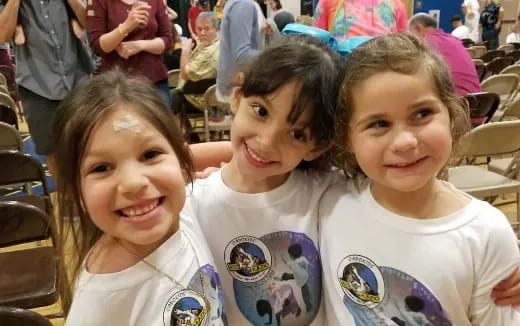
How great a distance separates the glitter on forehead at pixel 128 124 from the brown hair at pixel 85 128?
0.03 m

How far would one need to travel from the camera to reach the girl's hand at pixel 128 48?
7.70ft

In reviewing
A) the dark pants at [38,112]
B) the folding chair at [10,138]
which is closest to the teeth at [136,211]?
the dark pants at [38,112]

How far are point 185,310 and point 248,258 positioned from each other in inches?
8.5

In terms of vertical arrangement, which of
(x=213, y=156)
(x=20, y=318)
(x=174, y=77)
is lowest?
(x=174, y=77)

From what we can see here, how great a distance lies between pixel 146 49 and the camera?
2.40 m

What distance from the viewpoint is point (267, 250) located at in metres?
1.03

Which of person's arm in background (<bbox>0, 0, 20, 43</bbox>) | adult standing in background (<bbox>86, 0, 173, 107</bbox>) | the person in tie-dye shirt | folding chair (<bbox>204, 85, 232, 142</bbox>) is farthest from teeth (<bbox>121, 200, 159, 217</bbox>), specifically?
folding chair (<bbox>204, 85, 232, 142</bbox>)

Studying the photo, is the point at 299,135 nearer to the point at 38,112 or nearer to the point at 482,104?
the point at 38,112

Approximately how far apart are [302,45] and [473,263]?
54cm

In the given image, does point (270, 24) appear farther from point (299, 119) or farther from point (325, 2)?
point (299, 119)

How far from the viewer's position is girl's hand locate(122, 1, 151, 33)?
229 cm

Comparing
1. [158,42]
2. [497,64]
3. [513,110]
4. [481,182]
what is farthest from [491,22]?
[158,42]

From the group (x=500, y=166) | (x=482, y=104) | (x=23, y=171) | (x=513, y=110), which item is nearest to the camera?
(x=23, y=171)

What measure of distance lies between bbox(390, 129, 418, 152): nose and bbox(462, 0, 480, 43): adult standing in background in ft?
34.4
